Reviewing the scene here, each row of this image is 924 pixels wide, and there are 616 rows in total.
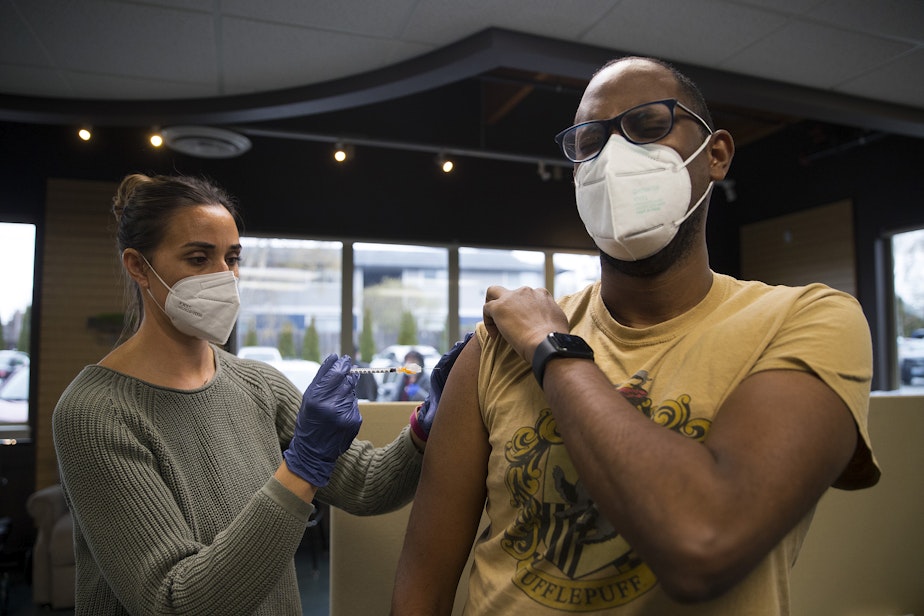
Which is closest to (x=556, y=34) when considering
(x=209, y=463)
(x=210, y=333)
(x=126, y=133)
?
(x=210, y=333)

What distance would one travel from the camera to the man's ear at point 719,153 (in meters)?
1.02

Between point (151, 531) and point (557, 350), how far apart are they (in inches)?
32.0

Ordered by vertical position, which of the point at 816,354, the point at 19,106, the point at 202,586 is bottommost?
the point at 202,586

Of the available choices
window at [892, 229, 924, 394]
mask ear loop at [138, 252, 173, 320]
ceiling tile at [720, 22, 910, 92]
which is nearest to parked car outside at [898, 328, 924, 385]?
window at [892, 229, 924, 394]

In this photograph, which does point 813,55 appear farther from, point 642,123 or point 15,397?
point 15,397

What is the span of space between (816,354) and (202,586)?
1014mm

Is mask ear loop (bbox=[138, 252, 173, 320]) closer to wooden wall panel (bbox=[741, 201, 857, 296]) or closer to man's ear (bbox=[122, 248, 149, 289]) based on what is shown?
man's ear (bbox=[122, 248, 149, 289])

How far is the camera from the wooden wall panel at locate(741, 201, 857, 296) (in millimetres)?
5785

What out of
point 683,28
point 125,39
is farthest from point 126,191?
point 683,28

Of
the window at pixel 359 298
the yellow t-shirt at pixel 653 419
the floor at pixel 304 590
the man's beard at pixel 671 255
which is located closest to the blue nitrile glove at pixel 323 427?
the yellow t-shirt at pixel 653 419

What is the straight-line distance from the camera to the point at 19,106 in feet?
13.3

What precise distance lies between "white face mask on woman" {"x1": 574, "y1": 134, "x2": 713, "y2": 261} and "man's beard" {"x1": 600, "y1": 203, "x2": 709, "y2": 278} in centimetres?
1

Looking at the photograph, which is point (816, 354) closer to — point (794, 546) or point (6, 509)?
point (794, 546)

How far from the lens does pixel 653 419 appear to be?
83 centimetres
